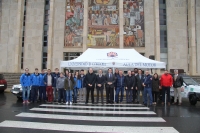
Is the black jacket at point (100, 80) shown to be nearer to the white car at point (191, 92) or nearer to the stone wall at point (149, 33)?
the white car at point (191, 92)

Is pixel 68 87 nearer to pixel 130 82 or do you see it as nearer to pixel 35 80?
pixel 35 80

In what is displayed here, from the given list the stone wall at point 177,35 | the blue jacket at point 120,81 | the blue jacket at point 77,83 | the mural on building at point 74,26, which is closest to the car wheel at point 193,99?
the blue jacket at point 120,81

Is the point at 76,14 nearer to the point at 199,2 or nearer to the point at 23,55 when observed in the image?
the point at 23,55

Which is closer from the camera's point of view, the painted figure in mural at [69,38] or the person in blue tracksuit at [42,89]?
the person in blue tracksuit at [42,89]

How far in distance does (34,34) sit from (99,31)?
32.6ft

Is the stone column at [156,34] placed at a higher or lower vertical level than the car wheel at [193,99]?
higher

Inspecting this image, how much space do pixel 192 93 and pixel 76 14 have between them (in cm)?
2220

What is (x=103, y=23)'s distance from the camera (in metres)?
28.9

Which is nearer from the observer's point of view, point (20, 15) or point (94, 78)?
point (94, 78)

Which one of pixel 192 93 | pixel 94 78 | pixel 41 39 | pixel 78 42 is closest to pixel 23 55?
pixel 41 39

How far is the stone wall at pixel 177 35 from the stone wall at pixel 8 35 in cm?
2302

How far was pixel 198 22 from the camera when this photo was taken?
29.2 meters

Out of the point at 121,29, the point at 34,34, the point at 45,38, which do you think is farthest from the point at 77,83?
the point at 34,34

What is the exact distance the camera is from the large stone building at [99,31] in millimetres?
28438
